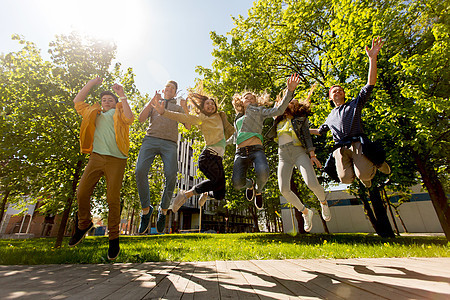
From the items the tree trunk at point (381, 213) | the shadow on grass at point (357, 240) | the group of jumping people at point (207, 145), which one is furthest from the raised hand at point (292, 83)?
the tree trunk at point (381, 213)

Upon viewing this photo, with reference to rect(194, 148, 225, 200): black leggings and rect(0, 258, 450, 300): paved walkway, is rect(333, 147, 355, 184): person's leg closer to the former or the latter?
rect(0, 258, 450, 300): paved walkway

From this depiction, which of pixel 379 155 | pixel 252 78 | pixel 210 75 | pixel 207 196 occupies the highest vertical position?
pixel 210 75

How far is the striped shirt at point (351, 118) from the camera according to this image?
3.67 m

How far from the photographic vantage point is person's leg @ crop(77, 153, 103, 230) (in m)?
3.47

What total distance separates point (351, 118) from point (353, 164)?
770mm

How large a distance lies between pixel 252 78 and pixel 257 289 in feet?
36.9

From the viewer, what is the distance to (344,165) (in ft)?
12.3

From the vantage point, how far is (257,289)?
1909mm

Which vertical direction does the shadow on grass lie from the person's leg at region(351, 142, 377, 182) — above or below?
below

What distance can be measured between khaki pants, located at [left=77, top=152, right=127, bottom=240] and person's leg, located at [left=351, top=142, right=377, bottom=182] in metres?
3.80

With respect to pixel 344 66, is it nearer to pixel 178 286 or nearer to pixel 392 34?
pixel 392 34

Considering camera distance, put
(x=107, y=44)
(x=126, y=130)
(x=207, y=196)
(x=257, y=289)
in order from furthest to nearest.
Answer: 1. (x=107, y=44)
2. (x=207, y=196)
3. (x=126, y=130)
4. (x=257, y=289)

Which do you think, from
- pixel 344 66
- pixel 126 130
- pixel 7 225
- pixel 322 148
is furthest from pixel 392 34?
pixel 7 225

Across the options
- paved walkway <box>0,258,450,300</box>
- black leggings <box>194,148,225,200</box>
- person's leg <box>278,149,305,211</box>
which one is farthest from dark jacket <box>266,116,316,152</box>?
paved walkway <box>0,258,450,300</box>
